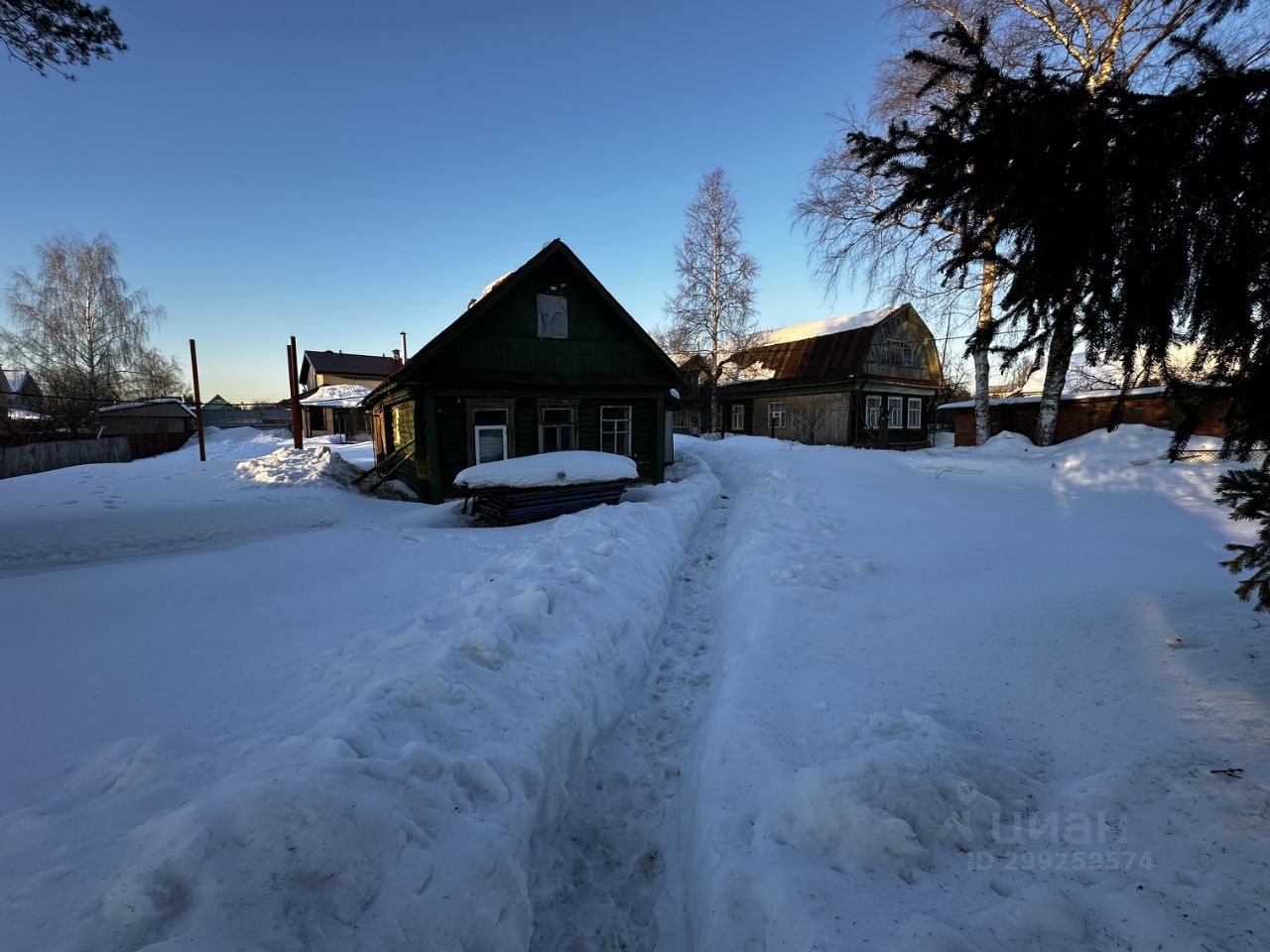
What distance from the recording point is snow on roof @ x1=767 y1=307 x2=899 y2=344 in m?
23.4

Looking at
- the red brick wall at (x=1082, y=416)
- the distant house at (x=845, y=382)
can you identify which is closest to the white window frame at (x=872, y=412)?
the distant house at (x=845, y=382)

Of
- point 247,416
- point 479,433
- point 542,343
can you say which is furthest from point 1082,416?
point 247,416

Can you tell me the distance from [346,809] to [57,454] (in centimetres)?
2624

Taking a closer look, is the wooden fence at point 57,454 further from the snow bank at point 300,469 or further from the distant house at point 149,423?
the snow bank at point 300,469

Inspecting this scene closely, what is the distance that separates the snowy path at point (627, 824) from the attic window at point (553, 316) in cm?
969

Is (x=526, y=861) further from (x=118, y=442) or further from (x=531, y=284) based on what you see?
(x=118, y=442)

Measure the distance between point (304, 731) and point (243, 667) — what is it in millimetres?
1560

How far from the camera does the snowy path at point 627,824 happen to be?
255 centimetres

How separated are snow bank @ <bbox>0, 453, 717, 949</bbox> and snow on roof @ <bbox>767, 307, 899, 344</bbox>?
23.9 meters

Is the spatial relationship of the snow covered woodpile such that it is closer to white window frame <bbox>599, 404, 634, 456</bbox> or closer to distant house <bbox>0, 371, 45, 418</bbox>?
white window frame <bbox>599, 404, 634, 456</bbox>

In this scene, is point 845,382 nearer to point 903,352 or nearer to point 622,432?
point 903,352

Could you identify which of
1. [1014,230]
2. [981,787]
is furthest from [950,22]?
[981,787]

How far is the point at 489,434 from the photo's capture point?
1232 centimetres

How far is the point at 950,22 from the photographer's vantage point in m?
13.1
